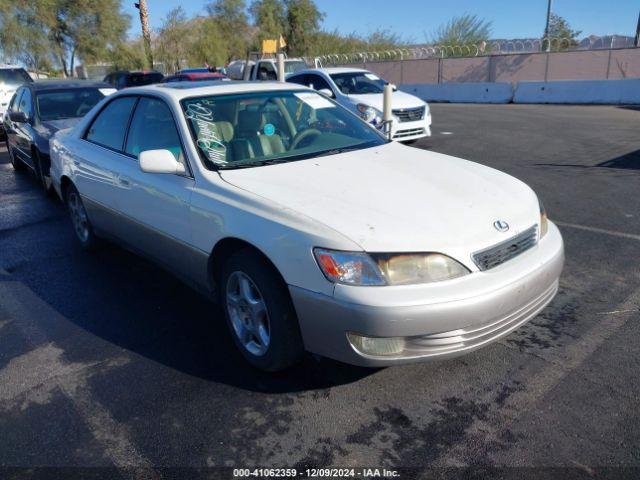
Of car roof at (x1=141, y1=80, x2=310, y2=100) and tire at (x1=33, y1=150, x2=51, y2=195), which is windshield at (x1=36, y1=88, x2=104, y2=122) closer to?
tire at (x1=33, y1=150, x2=51, y2=195)

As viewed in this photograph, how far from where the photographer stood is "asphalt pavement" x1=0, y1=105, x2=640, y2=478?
8.22ft

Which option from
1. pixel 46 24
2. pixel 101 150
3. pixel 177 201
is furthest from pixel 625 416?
pixel 46 24

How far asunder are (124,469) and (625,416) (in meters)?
2.39

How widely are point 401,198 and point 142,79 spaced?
1873 centimetres

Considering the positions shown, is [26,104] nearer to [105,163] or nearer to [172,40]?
[105,163]

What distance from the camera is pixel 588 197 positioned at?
664 cm

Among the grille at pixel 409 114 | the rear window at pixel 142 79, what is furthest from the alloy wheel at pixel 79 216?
the rear window at pixel 142 79

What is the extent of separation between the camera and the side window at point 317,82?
12.2 meters

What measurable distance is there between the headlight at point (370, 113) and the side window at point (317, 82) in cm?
158

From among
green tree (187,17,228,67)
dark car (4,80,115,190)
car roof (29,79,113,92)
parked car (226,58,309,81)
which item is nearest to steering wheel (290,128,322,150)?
dark car (4,80,115,190)

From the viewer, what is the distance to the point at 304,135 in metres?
3.97

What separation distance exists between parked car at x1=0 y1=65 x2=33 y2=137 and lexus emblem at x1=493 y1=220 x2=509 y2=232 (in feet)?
46.1

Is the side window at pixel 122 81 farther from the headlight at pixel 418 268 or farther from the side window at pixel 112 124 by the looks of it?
the headlight at pixel 418 268

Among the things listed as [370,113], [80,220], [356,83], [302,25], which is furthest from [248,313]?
[302,25]
